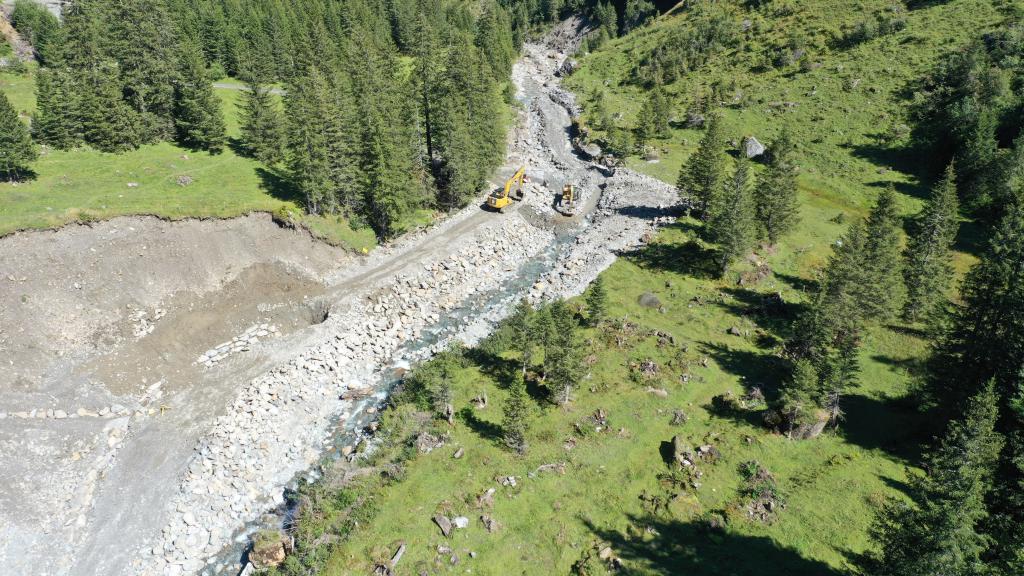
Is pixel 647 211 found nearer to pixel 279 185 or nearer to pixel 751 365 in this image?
pixel 751 365

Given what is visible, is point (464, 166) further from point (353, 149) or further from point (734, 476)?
point (734, 476)

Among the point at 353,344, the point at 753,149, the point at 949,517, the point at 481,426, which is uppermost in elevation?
the point at 753,149

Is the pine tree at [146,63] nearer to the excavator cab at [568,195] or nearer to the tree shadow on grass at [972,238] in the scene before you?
the excavator cab at [568,195]

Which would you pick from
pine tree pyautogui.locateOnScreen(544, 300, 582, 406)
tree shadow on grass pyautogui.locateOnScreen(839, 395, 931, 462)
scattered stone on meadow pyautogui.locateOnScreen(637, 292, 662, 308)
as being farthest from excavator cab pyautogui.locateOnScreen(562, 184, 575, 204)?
tree shadow on grass pyautogui.locateOnScreen(839, 395, 931, 462)

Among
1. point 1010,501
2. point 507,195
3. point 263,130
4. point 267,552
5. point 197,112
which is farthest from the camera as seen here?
point 507,195

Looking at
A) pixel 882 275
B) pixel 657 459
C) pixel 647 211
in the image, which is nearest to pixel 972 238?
pixel 882 275

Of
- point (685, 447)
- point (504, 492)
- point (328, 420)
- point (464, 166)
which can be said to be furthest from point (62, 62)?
point (685, 447)

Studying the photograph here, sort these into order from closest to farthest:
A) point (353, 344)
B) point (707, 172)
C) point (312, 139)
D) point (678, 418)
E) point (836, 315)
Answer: point (678, 418), point (836, 315), point (353, 344), point (312, 139), point (707, 172)
